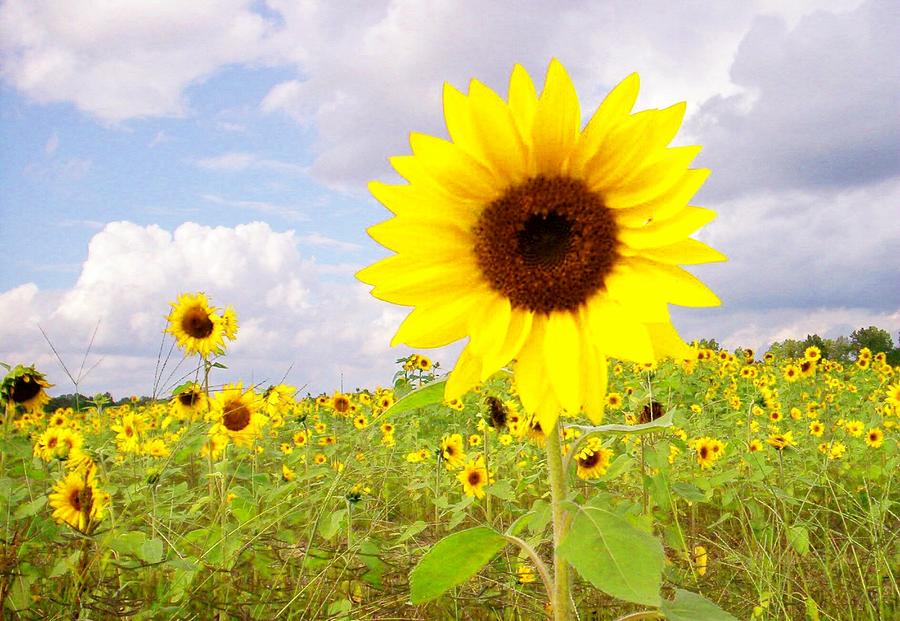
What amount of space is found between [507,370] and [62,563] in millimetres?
2388

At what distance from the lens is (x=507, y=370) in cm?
179

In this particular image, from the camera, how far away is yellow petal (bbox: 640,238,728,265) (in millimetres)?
1637

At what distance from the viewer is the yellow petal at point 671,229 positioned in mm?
1599

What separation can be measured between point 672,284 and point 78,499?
3057 millimetres

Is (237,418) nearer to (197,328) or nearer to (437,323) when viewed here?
(197,328)

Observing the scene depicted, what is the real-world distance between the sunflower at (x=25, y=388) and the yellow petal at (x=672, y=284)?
337cm

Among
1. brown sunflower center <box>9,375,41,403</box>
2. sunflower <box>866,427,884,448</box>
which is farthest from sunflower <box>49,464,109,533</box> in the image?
sunflower <box>866,427,884,448</box>

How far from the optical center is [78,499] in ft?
11.4

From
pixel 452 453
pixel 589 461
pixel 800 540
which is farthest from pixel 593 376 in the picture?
pixel 452 453

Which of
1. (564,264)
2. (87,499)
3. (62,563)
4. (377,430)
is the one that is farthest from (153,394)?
(377,430)

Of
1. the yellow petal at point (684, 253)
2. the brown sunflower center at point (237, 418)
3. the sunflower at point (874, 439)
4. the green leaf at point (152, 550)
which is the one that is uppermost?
the brown sunflower center at point (237, 418)

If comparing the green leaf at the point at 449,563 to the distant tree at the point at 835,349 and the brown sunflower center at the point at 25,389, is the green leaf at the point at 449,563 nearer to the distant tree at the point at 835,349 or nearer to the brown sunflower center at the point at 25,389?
the brown sunflower center at the point at 25,389

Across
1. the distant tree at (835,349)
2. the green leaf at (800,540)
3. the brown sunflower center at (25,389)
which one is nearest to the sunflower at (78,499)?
the brown sunflower center at (25,389)

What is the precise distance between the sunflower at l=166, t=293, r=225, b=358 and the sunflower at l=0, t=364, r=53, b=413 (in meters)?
0.99
